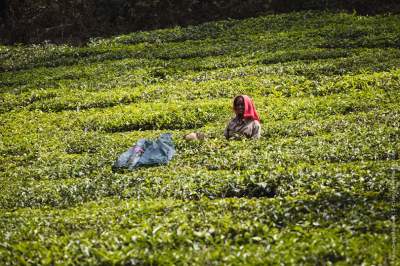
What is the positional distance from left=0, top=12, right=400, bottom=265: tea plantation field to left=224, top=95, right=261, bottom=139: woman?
558mm

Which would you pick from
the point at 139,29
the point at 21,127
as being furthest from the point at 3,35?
the point at 21,127

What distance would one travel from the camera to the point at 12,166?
16266mm

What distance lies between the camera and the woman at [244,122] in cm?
1516

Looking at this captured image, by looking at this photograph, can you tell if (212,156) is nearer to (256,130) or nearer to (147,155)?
(147,155)

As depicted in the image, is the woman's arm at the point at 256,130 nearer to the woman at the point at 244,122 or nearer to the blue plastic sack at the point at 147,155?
the woman at the point at 244,122

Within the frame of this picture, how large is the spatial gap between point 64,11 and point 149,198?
1658 inches

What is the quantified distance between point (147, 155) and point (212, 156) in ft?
5.78

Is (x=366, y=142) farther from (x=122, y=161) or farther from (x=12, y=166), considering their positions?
(x=12, y=166)

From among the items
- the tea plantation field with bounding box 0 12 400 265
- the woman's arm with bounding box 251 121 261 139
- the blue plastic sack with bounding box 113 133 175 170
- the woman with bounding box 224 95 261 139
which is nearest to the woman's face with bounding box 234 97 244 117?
the woman with bounding box 224 95 261 139

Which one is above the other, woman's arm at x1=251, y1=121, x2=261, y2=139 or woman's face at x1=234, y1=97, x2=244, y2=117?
woman's face at x1=234, y1=97, x2=244, y2=117

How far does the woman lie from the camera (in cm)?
1516

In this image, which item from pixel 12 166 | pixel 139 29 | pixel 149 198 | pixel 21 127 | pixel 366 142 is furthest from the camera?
pixel 139 29

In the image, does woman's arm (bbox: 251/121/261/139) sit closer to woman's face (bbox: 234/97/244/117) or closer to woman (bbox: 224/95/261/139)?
woman (bbox: 224/95/261/139)

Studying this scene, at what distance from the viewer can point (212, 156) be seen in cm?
1385
